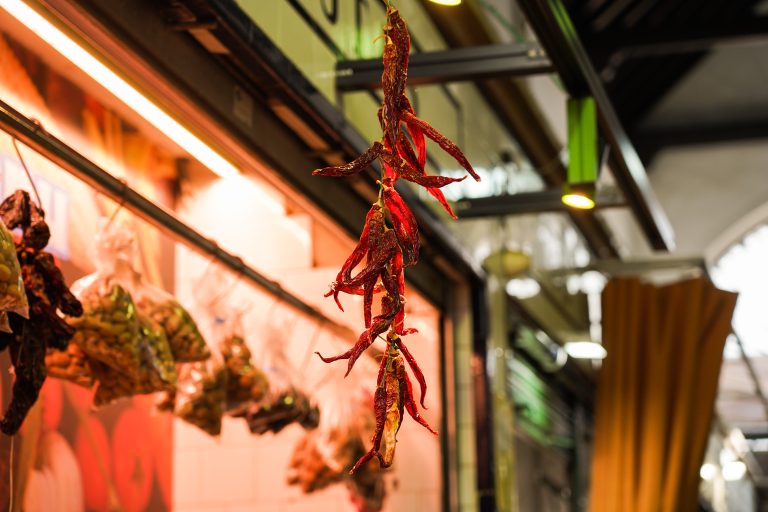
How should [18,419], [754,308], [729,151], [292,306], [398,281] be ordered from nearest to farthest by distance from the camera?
[398,281], [18,419], [292,306], [729,151], [754,308]

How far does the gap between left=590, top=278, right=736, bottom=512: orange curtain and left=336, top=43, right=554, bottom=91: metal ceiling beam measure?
97.8 inches

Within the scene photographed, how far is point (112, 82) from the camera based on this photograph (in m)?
3.04

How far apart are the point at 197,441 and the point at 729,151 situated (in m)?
9.60

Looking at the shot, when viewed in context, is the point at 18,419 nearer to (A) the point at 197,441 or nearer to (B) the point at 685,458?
(A) the point at 197,441

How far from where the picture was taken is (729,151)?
1329cm

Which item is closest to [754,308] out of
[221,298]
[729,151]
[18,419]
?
[729,151]

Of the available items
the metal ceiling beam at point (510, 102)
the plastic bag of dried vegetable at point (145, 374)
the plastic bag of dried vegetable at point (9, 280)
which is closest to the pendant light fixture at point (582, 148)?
the metal ceiling beam at point (510, 102)

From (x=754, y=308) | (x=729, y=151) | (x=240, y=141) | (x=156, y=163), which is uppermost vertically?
(x=729, y=151)

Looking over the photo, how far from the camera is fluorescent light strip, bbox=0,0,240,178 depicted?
9.16 feet

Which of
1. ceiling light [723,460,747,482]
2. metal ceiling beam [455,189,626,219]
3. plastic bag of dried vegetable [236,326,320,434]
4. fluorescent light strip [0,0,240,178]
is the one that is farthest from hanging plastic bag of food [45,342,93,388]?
ceiling light [723,460,747,482]

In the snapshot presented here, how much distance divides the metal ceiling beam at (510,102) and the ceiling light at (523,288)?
419 millimetres

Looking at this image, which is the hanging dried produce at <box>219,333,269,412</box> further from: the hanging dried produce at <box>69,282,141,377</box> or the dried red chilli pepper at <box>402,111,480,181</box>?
the dried red chilli pepper at <box>402,111,480,181</box>

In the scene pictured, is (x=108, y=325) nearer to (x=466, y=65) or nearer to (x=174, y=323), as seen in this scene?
(x=174, y=323)

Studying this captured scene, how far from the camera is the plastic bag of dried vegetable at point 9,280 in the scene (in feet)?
6.89
